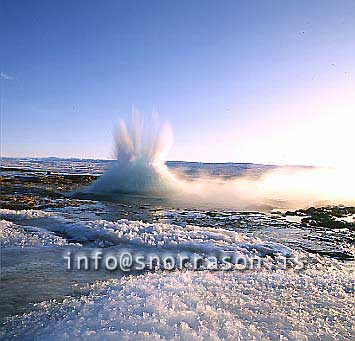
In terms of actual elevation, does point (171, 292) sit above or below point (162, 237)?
above

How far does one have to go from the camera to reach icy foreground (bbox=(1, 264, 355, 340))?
599 centimetres

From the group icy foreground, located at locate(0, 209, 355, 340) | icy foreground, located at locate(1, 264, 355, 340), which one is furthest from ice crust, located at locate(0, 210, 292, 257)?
icy foreground, located at locate(1, 264, 355, 340)

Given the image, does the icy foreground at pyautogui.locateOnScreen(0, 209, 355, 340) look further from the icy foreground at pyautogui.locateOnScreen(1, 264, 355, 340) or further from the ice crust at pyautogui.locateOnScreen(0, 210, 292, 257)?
the ice crust at pyautogui.locateOnScreen(0, 210, 292, 257)

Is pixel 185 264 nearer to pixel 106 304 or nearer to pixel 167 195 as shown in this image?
pixel 106 304

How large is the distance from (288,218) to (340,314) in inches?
578

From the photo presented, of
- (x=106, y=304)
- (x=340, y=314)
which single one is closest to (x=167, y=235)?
(x=106, y=304)

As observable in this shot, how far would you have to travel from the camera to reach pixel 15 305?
7203 mm

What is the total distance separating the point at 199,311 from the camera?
673 centimetres

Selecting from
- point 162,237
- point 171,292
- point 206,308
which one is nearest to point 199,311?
point 206,308

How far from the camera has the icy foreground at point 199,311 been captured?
5992mm

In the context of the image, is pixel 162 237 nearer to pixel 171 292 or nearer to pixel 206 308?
pixel 171 292

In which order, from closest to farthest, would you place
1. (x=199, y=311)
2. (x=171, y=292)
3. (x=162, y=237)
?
(x=199, y=311) → (x=171, y=292) → (x=162, y=237)

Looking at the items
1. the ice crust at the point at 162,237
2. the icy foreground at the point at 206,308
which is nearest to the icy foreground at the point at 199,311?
the icy foreground at the point at 206,308

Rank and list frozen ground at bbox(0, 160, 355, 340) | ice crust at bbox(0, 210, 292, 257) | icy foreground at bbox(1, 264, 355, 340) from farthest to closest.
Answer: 1. ice crust at bbox(0, 210, 292, 257)
2. frozen ground at bbox(0, 160, 355, 340)
3. icy foreground at bbox(1, 264, 355, 340)
